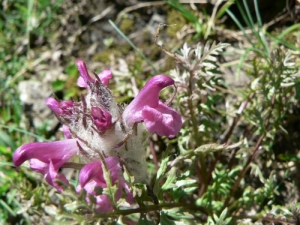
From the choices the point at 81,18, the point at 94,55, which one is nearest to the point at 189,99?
the point at 94,55

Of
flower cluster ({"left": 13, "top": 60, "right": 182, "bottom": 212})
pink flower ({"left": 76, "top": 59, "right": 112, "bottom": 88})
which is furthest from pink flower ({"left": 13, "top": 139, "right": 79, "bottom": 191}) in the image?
pink flower ({"left": 76, "top": 59, "right": 112, "bottom": 88})

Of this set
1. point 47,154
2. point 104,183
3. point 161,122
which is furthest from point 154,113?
point 47,154

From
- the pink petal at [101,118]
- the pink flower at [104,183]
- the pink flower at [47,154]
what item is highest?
the pink petal at [101,118]

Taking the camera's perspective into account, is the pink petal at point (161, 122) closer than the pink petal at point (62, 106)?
Yes

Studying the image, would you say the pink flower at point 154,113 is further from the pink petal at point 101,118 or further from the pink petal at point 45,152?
the pink petal at point 45,152

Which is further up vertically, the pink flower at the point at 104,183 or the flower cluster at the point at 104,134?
the flower cluster at the point at 104,134

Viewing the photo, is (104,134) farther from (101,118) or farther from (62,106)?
(62,106)

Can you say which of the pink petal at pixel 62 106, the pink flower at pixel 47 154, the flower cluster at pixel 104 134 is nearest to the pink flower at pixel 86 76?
the flower cluster at pixel 104 134
